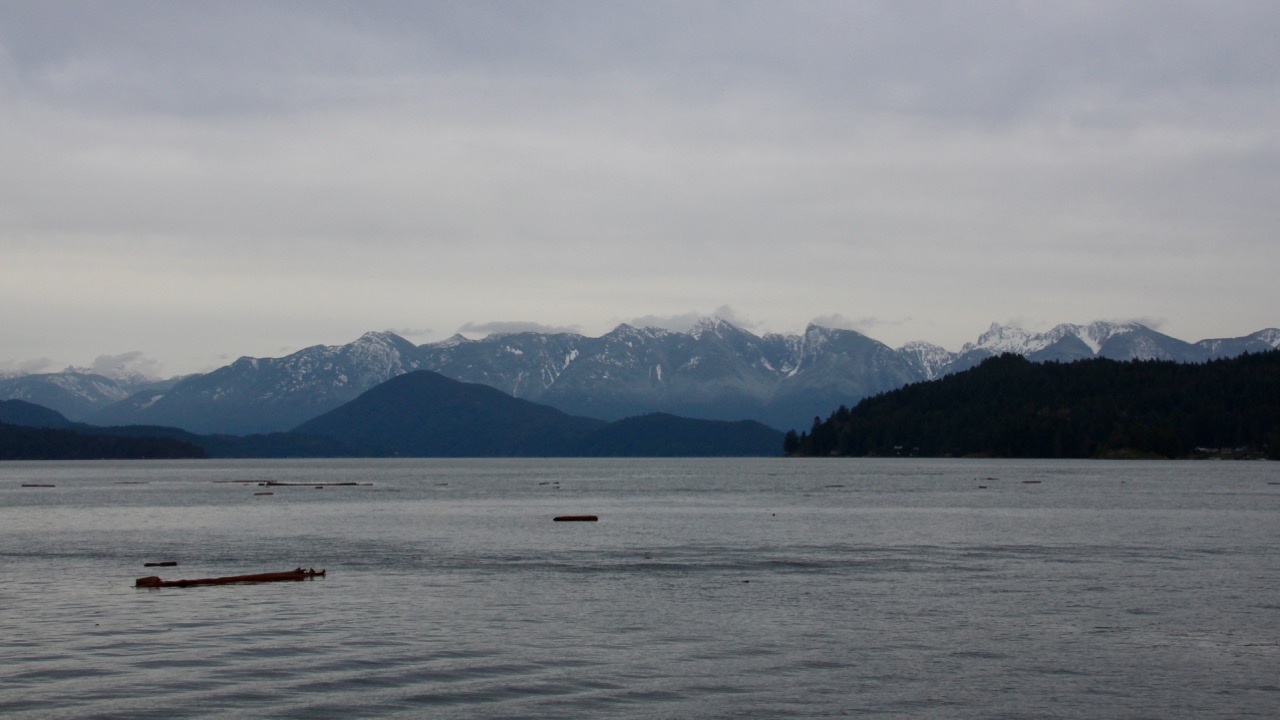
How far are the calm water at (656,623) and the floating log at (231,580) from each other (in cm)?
101

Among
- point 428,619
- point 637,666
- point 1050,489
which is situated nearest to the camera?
point 637,666

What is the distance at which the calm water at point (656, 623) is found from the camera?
35.5 metres

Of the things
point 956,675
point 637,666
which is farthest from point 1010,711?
point 637,666

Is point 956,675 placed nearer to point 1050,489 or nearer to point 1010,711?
point 1010,711

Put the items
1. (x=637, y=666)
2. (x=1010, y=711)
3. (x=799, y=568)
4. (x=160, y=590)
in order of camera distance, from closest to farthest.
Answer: (x=1010, y=711) < (x=637, y=666) < (x=160, y=590) < (x=799, y=568)

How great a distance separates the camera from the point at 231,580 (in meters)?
61.6

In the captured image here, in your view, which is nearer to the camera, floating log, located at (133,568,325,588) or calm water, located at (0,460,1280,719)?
calm water, located at (0,460,1280,719)

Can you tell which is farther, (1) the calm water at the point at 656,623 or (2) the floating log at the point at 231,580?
(2) the floating log at the point at 231,580

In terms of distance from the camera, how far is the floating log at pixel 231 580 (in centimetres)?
5972

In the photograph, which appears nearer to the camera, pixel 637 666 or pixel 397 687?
pixel 397 687

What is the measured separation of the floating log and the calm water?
1013mm

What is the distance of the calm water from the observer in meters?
35.5

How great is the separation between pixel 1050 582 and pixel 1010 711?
2900 cm

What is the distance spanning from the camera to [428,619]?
163 feet
